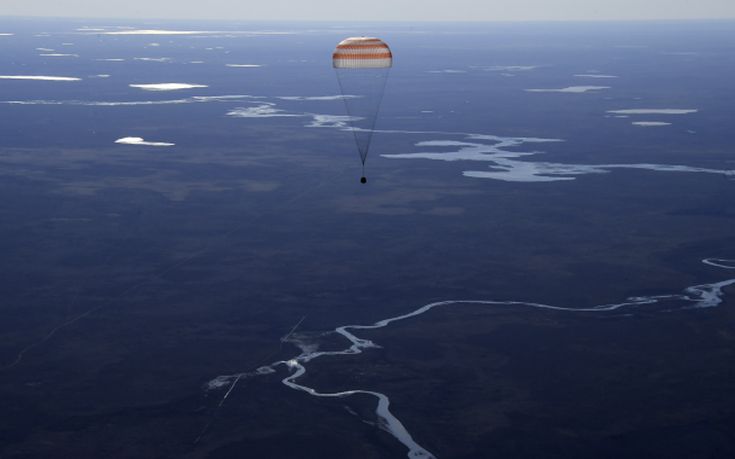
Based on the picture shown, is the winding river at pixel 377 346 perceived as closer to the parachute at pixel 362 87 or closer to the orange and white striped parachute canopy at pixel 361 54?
the parachute at pixel 362 87

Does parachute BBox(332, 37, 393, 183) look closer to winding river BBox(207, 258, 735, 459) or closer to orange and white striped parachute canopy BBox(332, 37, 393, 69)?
orange and white striped parachute canopy BBox(332, 37, 393, 69)

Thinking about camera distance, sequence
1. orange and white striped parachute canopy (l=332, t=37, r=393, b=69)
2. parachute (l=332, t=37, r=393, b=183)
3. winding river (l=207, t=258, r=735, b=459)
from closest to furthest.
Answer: winding river (l=207, t=258, r=735, b=459) → orange and white striped parachute canopy (l=332, t=37, r=393, b=69) → parachute (l=332, t=37, r=393, b=183)

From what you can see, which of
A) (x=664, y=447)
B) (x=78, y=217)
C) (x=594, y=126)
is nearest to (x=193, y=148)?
(x=78, y=217)

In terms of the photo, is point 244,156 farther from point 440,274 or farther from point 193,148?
point 440,274

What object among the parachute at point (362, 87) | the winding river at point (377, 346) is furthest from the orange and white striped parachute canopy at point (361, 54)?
the winding river at point (377, 346)

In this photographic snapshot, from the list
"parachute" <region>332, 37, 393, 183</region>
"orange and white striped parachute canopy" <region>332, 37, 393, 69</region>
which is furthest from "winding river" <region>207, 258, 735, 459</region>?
"orange and white striped parachute canopy" <region>332, 37, 393, 69</region>

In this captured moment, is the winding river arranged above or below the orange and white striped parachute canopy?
below

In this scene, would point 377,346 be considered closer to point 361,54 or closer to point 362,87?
point 361,54

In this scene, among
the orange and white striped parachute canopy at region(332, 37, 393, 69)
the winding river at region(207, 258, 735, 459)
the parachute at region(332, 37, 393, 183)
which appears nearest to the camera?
the winding river at region(207, 258, 735, 459)

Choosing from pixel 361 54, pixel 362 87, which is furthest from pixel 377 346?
pixel 362 87
